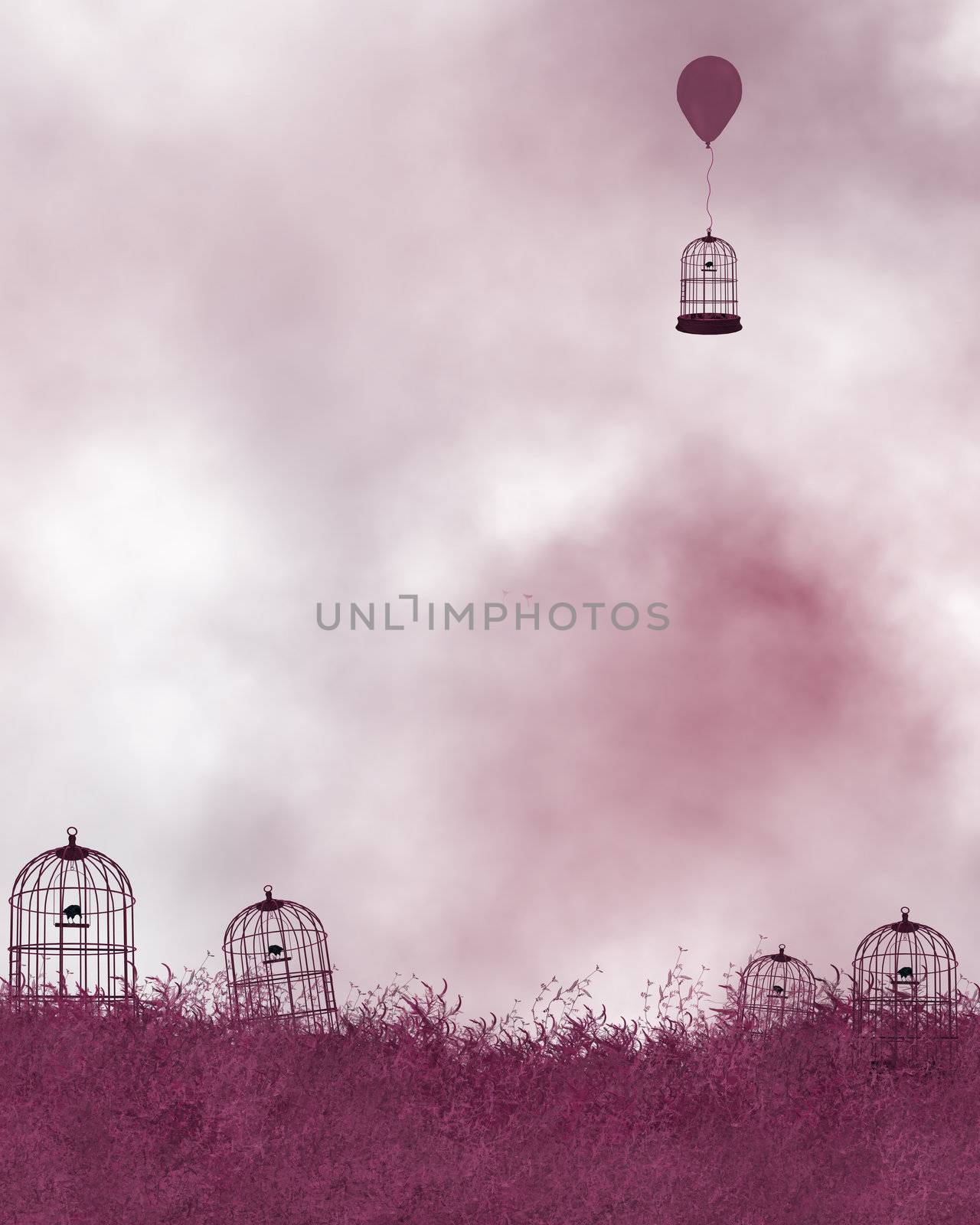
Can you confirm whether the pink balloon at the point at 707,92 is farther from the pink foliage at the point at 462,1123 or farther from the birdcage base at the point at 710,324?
the pink foliage at the point at 462,1123

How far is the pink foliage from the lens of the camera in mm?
5840

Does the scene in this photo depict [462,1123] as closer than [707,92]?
Yes

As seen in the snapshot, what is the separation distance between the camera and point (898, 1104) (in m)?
6.82

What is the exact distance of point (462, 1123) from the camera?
6.33m

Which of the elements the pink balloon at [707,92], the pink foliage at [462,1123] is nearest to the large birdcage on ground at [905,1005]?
the pink foliage at [462,1123]

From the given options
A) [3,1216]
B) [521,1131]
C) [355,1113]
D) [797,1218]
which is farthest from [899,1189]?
[3,1216]

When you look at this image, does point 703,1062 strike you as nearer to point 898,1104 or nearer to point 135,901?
point 898,1104

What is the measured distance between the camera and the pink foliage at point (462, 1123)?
19.2 feet

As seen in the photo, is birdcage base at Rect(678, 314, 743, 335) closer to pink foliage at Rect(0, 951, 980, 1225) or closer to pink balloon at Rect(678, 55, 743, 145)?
pink balloon at Rect(678, 55, 743, 145)

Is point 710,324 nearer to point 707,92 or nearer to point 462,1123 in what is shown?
point 707,92

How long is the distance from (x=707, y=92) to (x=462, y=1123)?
18.1 feet

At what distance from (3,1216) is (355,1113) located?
4.94 feet

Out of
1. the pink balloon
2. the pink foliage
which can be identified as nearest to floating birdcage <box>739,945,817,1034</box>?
the pink foliage

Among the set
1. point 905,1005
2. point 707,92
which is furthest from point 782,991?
point 707,92
